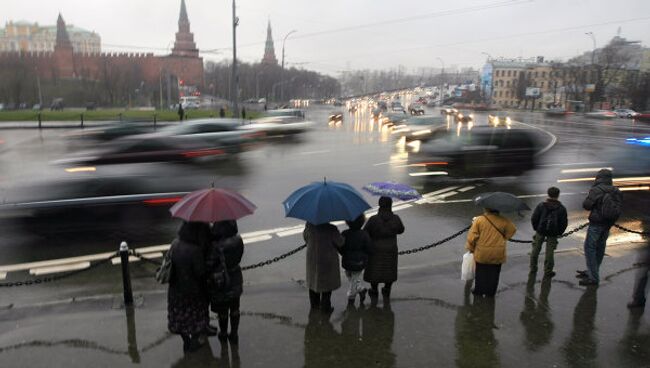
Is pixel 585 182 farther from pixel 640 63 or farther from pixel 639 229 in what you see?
pixel 640 63

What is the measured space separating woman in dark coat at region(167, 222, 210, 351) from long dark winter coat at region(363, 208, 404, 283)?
2197 mm

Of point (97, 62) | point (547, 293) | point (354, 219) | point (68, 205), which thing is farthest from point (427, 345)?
point (97, 62)

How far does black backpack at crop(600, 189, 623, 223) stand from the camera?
6.64 m

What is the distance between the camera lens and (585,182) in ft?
50.8

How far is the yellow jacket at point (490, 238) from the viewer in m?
6.10

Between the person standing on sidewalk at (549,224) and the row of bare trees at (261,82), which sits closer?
the person standing on sidewalk at (549,224)

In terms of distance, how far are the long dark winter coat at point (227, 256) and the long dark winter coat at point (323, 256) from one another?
100cm

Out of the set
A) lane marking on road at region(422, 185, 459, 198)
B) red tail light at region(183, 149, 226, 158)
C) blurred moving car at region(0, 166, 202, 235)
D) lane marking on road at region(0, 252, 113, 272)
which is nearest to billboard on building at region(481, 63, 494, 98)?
lane marking on road at region(422, 185, 459, 198)

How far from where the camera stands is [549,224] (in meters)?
6.95

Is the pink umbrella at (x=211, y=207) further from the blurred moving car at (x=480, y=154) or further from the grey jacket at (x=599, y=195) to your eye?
the blurred moving car at (x=480, y=154)

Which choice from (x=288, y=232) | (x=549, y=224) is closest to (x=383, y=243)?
(x=549, y=224)

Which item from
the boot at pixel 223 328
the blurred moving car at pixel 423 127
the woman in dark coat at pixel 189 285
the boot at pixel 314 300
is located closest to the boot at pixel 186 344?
the woman in dark coat at pixel 189 285

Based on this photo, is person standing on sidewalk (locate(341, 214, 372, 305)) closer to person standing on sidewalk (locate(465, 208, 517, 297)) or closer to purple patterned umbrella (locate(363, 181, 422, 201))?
purple patterned umbrella (locate(363, 181, 422, 201))

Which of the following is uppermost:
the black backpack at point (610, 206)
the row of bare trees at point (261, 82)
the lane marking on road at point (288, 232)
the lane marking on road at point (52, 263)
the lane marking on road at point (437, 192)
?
the row of bare trees at point (261, 82)
